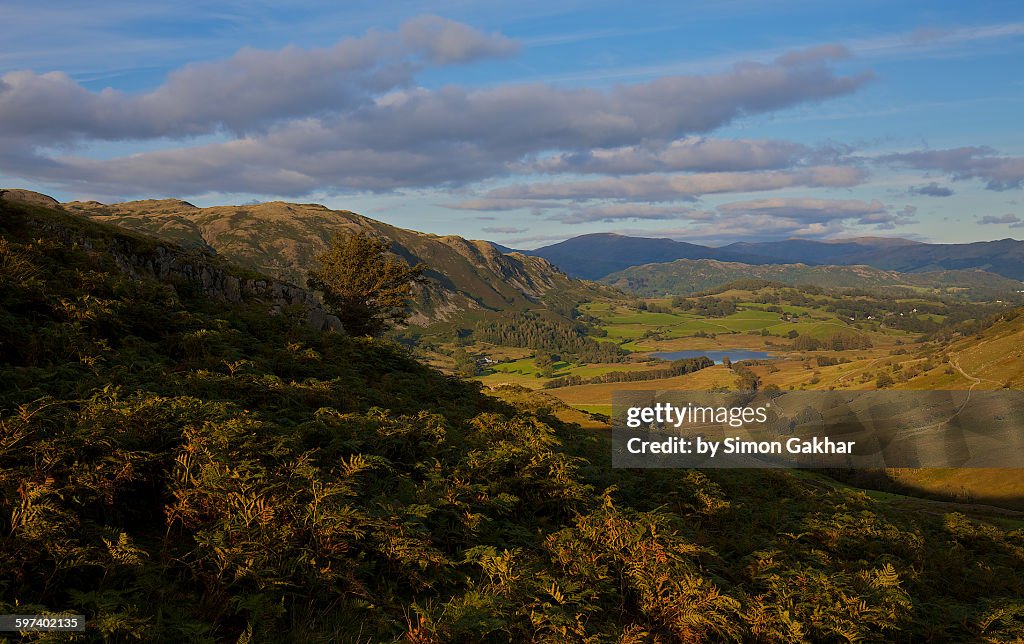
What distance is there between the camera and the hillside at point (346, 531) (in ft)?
21.9

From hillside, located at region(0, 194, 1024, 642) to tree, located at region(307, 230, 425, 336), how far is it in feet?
73.1

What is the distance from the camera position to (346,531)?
25.3ft

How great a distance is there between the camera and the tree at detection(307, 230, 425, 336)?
3894 cm

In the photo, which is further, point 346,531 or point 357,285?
point 357,285

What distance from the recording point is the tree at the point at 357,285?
38.9 m

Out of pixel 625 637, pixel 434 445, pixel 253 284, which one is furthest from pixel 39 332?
pixel 253 284

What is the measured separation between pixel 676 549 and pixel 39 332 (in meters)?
15.3

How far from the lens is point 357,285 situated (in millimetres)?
39469

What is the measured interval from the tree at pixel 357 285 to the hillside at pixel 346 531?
22271 mm

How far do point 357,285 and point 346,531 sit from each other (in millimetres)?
33551

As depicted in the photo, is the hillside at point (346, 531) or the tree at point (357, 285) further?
the tree at point (357, 285)

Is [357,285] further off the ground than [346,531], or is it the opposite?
[357,285]

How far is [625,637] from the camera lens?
24.5 feet

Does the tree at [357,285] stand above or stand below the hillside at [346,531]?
above
